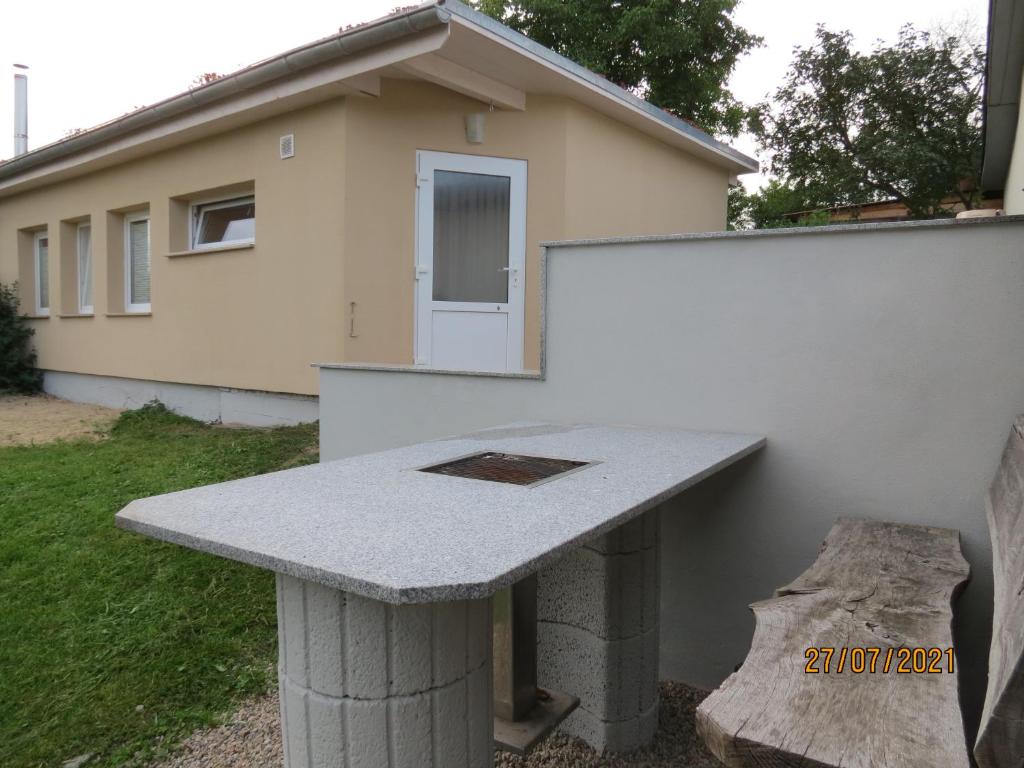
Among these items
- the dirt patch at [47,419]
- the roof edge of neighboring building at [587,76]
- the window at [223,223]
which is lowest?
the dirt patch at [47,419]

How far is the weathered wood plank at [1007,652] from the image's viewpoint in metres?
0.99

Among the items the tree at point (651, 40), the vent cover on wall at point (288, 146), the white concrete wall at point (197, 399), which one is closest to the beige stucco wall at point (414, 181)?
the vent cover on wall at point (288, 146)

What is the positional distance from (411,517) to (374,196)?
526cm

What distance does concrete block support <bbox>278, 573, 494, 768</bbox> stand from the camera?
140cm

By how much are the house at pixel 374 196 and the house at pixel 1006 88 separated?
3.01m

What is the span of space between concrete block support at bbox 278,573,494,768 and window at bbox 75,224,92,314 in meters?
10.4

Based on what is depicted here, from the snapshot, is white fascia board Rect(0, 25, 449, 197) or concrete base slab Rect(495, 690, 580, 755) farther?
white fascia board Rect(0, 25, 449, 197)

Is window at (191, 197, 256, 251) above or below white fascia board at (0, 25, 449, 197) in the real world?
below

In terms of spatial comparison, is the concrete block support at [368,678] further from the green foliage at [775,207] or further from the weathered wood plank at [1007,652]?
the green foliage at [775,207]

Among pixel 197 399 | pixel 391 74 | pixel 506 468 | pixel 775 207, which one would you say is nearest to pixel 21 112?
pixel 197 399

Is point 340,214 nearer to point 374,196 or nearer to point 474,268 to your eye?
point 374,196

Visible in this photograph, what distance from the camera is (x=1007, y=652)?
111 cm
